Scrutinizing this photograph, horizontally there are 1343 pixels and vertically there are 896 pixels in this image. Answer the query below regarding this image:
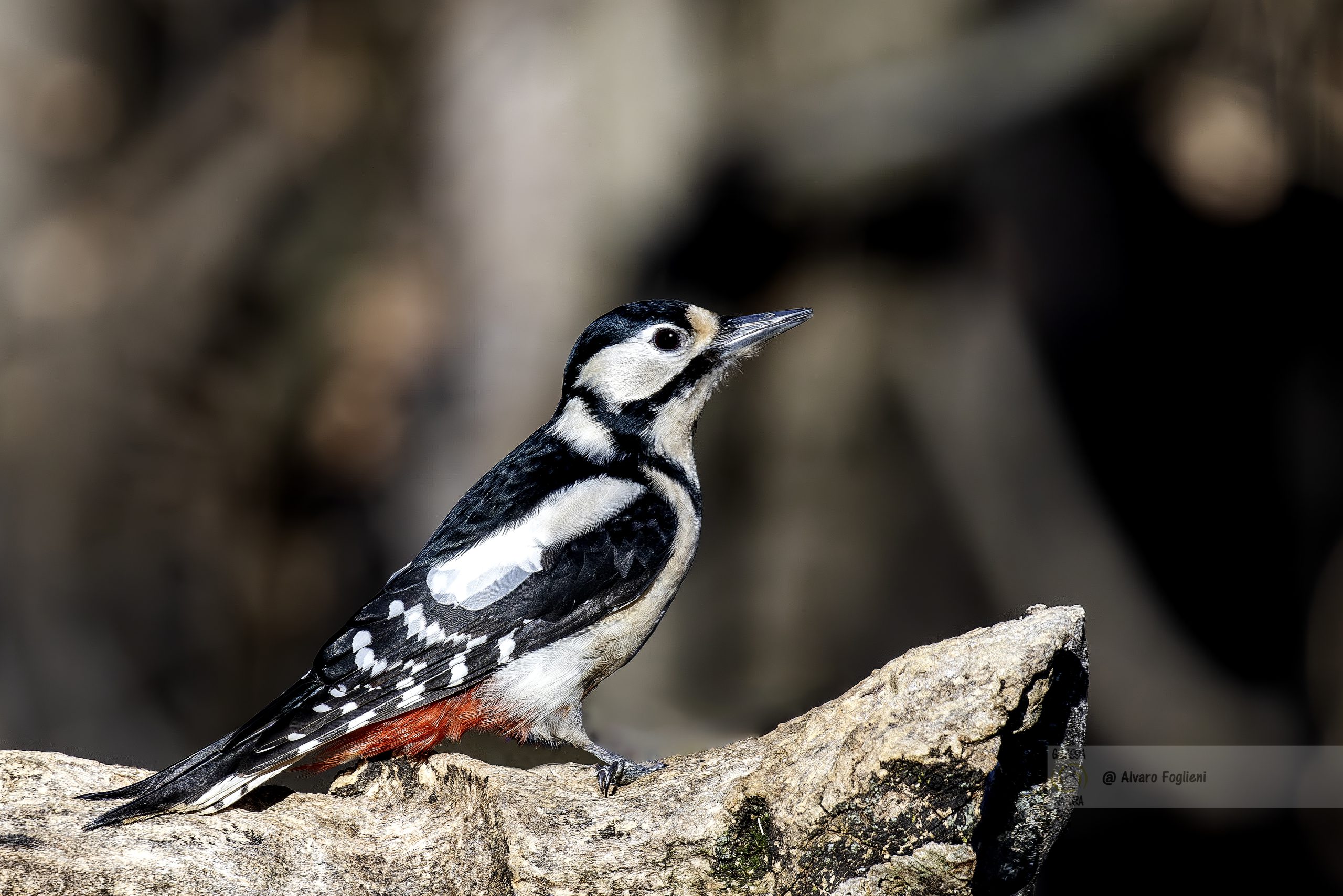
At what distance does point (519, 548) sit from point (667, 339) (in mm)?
940

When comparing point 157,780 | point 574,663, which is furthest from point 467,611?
point 157,780

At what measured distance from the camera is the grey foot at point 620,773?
3.57 meters

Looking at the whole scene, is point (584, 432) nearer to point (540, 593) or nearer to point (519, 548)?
point (519, 548)

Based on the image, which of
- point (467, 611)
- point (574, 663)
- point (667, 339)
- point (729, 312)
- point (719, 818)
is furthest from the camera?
point (729, 312)

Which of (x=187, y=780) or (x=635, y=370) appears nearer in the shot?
(x=187, y=780)

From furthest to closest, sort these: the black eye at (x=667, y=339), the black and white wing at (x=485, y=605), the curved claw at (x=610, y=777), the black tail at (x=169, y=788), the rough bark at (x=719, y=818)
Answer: the black eye at (x=667, y=339), the black and white wing at (x=485, y=605), the curved claw at (x=610, y=777), the black tail at (x=169, y=788), the rough bark at (x=719, y=818)

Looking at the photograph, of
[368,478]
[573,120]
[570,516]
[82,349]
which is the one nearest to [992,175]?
[573,120]

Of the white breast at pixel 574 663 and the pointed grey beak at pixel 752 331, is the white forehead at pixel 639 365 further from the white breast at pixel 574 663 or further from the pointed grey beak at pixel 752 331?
the white breast at pixel 574 663

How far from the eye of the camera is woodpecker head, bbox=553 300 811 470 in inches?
173

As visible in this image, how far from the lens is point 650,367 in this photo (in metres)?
4.41

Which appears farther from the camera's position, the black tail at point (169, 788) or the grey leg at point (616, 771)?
the grey leg at point (616, 771)

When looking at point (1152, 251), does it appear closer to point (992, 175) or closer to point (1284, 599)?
point (992, 175)

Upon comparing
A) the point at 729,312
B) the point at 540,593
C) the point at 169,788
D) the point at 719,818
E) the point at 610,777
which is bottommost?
the point at 719,818

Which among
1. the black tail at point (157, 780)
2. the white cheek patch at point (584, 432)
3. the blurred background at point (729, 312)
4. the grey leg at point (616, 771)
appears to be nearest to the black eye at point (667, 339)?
the white cheek patch at point (584, 432)
